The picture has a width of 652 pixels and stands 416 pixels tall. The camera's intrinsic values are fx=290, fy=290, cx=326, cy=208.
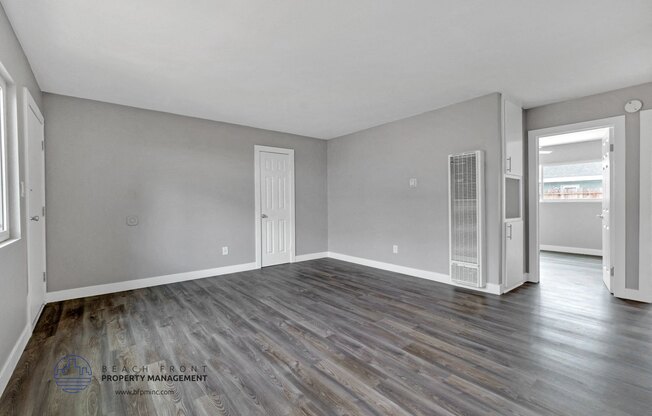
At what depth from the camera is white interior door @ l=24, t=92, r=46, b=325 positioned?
2.60 meters

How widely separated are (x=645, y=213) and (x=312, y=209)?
4.69 metres

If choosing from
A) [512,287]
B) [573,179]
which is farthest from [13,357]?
[573,179]

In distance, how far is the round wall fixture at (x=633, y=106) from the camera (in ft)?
10.9

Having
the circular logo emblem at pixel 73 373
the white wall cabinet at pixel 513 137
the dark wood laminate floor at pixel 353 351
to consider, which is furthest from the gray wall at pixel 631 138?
the circular logo emblem at pixel 73 373

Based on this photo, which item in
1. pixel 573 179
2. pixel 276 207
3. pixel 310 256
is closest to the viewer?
pixel 276 207

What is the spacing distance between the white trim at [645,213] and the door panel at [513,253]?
45.3 inches

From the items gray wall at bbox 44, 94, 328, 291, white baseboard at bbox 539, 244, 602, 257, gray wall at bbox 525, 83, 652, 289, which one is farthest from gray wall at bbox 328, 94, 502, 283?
white baseboard at bbox 539, 244, 602, 257

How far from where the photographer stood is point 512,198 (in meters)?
4.01

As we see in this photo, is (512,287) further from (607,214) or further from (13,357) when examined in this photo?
(13,357)

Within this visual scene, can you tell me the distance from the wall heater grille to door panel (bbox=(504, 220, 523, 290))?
34 centimetres

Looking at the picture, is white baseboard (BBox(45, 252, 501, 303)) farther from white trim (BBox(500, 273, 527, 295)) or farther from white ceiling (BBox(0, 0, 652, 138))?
white ceiling (BBox(0, 0, 652, 138))

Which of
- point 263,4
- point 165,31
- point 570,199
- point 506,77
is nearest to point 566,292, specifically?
point 506,77

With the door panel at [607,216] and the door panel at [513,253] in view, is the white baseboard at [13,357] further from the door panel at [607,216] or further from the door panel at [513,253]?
the door panel at [607,216]

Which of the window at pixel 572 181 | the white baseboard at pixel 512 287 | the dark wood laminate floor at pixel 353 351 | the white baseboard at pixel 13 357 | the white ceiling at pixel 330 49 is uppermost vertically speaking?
the white ceiling at pixel 330 49
